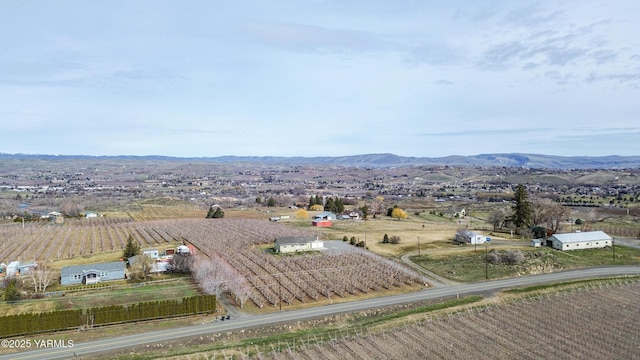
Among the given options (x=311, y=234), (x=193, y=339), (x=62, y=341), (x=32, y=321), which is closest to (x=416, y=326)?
(x=193, y=339)

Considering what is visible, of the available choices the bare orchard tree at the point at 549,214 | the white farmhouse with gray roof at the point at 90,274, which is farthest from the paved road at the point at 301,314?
the bare orchard tree at the point at 549,214

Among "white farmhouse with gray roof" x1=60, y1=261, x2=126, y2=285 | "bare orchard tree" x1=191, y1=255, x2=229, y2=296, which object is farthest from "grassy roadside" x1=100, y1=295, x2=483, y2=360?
"white farmhouse with gray roof" x1=60, y1=261, x2=126, y2=285

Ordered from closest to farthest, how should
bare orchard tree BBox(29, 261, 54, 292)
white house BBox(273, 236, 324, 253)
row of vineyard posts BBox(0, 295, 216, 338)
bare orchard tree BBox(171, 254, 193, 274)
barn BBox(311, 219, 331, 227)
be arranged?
row of vineyard posts BBox(0, 295, 216, 338)
bare orchard tree BBox(29, 261, 54, 292)
bare orchard tree BBox(171, 254, 193, 274)
white house BBox(273, 236, 324, 253)
barn BBox(311, 219, 331, 227)

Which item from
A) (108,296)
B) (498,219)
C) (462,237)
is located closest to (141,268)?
(108,296)

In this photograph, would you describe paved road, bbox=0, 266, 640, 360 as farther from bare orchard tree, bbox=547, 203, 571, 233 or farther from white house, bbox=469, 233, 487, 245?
bare orchard tree, bbox=547, 203, 571, 233

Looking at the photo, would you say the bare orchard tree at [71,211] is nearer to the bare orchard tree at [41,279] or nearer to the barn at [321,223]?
the barn at [321,223]

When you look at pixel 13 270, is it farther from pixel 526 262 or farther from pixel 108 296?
pixel 526 262

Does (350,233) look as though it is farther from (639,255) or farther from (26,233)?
A: (26,233)
